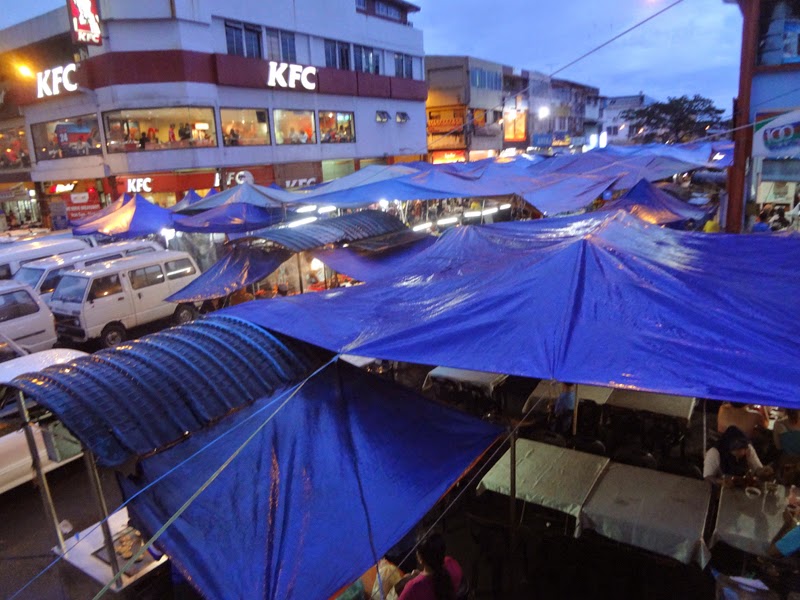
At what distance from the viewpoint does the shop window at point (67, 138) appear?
24281 millimetres

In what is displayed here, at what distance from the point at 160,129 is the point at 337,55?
10403mm

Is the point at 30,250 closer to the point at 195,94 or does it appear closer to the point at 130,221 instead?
the point at 130,221

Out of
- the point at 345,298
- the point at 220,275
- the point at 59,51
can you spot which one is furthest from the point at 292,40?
the point at 345,298

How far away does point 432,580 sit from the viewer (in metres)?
3.89

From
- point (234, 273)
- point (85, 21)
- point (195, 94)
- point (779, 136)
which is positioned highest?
point (85, 21)

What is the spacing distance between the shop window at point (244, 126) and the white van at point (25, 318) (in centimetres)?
1558

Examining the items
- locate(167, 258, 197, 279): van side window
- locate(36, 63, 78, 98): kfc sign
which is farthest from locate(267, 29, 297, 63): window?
locate(167, 258, 197, 279): van side window

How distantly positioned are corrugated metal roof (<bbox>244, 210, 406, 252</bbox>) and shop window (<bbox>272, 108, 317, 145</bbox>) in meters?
16.1

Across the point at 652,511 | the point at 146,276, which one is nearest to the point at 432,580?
the point at 652,511

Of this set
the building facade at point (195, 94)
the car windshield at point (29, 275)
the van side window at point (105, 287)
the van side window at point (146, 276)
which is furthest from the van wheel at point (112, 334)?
the building facade at point (195, 94)

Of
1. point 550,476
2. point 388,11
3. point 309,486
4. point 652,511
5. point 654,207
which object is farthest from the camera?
point 388,11

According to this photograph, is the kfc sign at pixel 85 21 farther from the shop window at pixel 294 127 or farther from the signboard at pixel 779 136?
the signboard at pixel 779 136

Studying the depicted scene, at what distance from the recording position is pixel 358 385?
4.78 meters

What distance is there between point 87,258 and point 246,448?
462 inches
